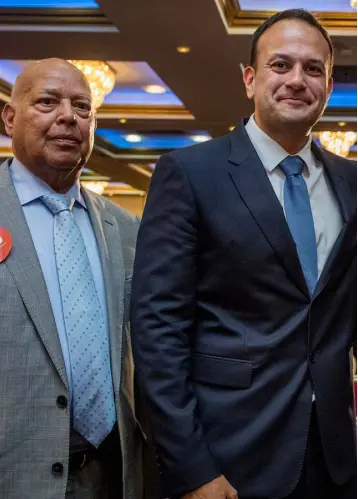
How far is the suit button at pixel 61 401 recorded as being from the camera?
1.48 metres

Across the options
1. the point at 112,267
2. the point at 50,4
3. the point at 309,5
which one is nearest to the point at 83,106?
the point at 112,267

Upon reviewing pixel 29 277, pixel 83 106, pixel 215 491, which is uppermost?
pixel 83 106

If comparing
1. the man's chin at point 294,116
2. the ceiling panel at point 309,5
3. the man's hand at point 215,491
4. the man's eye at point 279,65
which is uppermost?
the ceiling panel at point 309,5

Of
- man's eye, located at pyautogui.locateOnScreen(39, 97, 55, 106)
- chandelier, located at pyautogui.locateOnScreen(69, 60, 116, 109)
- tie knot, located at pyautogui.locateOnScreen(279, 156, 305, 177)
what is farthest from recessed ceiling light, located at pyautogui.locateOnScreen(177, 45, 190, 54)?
tie knot, located at pyautogui.locateOnScreen(279, 156, 305, 177)

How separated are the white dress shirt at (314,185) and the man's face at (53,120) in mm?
434

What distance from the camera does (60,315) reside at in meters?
1.55

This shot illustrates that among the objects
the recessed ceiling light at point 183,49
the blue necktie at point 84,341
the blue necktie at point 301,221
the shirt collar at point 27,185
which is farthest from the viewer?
the recessed ceiling light at point 183,49

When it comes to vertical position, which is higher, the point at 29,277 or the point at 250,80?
the point at 250,80

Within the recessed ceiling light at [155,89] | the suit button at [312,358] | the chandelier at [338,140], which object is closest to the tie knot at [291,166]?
the suit button at [312,358]

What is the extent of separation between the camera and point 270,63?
147cm

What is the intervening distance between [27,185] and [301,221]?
2.24 ft

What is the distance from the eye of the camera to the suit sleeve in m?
1.35

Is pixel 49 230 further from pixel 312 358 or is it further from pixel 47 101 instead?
pixel 312 358

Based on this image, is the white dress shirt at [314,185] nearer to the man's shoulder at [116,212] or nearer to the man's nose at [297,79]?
the man's nose at [297,79]
